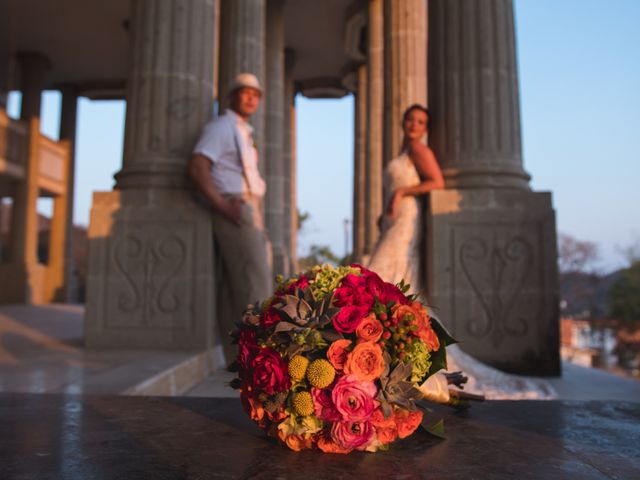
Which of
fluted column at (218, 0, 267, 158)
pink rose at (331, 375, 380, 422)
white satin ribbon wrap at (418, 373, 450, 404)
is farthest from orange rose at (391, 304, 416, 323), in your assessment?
fluted column at (218, 0, 267, 158)

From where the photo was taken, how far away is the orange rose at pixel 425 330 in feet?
5.89

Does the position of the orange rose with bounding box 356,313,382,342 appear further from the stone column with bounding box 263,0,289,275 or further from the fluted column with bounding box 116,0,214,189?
the stone column with bounding box 263,0,289,275

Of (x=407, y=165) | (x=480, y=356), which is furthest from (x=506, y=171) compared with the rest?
(x=480, y=356)

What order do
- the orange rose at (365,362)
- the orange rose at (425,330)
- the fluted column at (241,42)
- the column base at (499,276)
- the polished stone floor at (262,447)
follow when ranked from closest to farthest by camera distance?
the polished stone floor at (262,447)
the orange rose at (365,362)
the orange rose at (425,330)
the column base at (499,276)
the fluted column at (241,42)

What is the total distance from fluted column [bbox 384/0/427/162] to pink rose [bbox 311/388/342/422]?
9835 mm

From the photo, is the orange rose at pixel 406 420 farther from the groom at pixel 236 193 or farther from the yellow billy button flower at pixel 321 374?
the groom at pixel 236 193

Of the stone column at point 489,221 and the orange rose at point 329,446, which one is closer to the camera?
the orange rose at point 329,446

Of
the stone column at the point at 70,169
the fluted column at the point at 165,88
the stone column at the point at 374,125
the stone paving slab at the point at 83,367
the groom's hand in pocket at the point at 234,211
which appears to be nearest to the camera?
the stone paving slab at the point at 83,367

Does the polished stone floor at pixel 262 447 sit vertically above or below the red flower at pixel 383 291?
below

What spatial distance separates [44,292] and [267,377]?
75.2 ft

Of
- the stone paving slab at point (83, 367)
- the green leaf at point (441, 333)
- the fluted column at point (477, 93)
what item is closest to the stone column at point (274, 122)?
the stone paving slab at point (83, 367)

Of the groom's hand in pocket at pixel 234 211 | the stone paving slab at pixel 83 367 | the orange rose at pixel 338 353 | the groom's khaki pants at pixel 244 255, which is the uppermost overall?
the groom's hand in pocket at pixel 234 211

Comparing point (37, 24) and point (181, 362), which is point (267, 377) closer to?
point (181, 362)

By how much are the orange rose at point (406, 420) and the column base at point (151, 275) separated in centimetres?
530
